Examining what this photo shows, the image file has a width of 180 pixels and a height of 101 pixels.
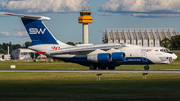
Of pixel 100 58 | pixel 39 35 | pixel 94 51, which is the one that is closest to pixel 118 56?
pixel 100 58

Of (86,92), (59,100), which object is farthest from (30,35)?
(59,100)

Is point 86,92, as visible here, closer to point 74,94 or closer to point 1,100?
point 74,94

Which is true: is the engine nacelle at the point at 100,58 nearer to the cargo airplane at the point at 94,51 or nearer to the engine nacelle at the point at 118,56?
the cargo airplane at the point at 94,51

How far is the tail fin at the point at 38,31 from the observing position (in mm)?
50812

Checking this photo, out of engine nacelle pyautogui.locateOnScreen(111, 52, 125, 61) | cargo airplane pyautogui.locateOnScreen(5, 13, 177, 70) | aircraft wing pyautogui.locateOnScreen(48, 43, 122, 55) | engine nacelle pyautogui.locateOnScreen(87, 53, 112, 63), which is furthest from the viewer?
aircraft wing pyautogui.locateOnScreen(48, 43, 122, 55)

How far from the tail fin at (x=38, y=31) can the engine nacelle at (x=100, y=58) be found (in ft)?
20.9

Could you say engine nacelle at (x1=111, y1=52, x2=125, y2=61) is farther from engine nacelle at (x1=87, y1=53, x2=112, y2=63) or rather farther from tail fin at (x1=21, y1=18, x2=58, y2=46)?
tail fin at (x1=21, y1=18, x2=58, y2=46)

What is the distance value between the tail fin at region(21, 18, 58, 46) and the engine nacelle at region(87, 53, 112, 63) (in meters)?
6.38

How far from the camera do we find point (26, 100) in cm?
1783

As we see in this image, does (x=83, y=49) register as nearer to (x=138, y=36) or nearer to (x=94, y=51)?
(x=94, y=51)

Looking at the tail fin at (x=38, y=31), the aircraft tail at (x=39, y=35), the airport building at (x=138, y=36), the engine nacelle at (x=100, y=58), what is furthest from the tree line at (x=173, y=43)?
the tail fin at (x=38, y=31)

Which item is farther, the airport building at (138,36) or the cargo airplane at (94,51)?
the airport building at (138,36)

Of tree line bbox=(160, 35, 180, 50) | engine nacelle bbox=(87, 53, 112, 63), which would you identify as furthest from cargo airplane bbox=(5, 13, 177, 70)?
tree line bbox=(160, 35, 180, 50)

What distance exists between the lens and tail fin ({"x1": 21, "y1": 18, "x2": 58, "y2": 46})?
167 ft
